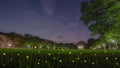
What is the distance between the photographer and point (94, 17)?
4353 cm

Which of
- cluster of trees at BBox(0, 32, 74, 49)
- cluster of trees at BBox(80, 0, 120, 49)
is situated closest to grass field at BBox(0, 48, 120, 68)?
cluster of trees at BBox(80, 0, 120, 49)

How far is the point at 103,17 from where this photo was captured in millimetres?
41750

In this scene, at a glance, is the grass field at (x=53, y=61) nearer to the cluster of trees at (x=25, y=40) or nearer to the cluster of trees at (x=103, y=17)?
the cluster of trees at (x=103, y=17)

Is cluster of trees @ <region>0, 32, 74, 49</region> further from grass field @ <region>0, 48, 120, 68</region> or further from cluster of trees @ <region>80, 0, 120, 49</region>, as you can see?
grass field @ <region>0, 48, 120, 68</region>

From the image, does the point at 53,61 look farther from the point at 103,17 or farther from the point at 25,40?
the point at 25,40

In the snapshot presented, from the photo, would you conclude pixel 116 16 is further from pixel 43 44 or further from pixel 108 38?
pixel 43 44

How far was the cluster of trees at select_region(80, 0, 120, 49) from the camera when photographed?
39.4 meters

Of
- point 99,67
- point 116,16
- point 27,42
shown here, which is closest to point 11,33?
point 27,42

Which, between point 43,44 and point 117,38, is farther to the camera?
point 43,44

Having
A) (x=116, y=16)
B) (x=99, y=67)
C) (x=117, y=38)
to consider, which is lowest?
(x=99, y=67)

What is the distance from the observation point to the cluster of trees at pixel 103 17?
129 ft

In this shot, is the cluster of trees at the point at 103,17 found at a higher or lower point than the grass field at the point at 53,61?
higher

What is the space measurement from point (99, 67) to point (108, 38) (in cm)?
3307

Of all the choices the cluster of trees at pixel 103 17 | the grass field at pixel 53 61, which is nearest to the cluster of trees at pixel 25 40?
the cluster of trees at pixel 103 17
